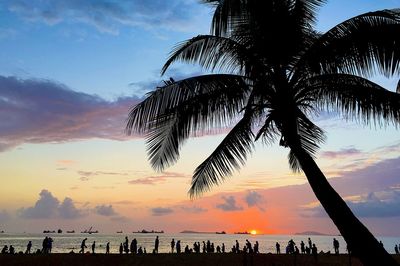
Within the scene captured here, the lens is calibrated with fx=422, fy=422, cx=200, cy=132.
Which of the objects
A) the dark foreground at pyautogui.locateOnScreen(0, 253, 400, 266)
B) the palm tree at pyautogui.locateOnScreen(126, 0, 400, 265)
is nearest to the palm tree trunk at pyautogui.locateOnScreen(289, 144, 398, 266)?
the palm tree at pyautogui.locateOnScreen(126, 0, 400, 265)

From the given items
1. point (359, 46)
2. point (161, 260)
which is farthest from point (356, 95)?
point (161, 260)

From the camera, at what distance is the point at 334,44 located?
845cm

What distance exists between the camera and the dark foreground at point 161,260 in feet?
102

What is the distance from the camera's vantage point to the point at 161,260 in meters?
32.8

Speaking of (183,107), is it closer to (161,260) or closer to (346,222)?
(346,222)

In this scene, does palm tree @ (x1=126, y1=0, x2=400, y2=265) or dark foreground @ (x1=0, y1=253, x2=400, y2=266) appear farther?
dark foreground @ (x1=0, y1=253, x2=400, y2=266)

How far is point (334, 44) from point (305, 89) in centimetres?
105

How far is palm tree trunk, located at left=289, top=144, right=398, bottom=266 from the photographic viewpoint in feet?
22.1

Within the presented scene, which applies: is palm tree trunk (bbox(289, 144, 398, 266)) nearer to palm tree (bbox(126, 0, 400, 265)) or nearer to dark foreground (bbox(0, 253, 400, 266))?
palm tree (bbox(126, 0, 400, 265))

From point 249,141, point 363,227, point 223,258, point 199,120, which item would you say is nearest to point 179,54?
point 199,120

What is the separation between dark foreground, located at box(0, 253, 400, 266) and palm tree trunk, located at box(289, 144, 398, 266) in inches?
936

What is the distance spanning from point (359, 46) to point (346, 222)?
3.45m

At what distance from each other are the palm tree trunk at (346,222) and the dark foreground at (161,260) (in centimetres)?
2378

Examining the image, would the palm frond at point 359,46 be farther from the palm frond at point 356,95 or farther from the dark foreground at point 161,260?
the dark foreground at point 161,260
